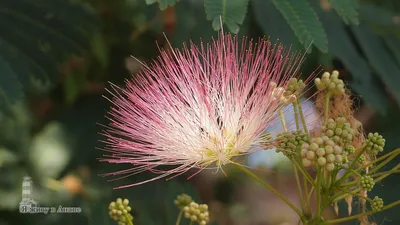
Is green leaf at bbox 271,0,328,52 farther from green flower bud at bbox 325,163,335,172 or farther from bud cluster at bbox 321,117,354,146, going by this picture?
green flower bud at bbox 325,163,335,172

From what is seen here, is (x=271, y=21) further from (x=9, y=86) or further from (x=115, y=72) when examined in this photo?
(x=115, y=72)

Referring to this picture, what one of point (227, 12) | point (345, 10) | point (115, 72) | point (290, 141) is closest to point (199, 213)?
point (290, 141)

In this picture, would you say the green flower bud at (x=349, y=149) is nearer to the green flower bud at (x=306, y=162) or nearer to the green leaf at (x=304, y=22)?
the green flower bud at (x=306, y=162)

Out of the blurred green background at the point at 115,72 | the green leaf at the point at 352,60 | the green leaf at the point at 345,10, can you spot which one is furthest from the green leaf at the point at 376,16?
the green leaf at the point at 345,10

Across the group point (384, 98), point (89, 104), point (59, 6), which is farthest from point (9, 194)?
point (384, 98)

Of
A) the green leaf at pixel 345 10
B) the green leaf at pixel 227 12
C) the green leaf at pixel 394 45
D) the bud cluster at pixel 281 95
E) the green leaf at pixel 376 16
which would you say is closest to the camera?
the bud cluster at pixel 281 95
